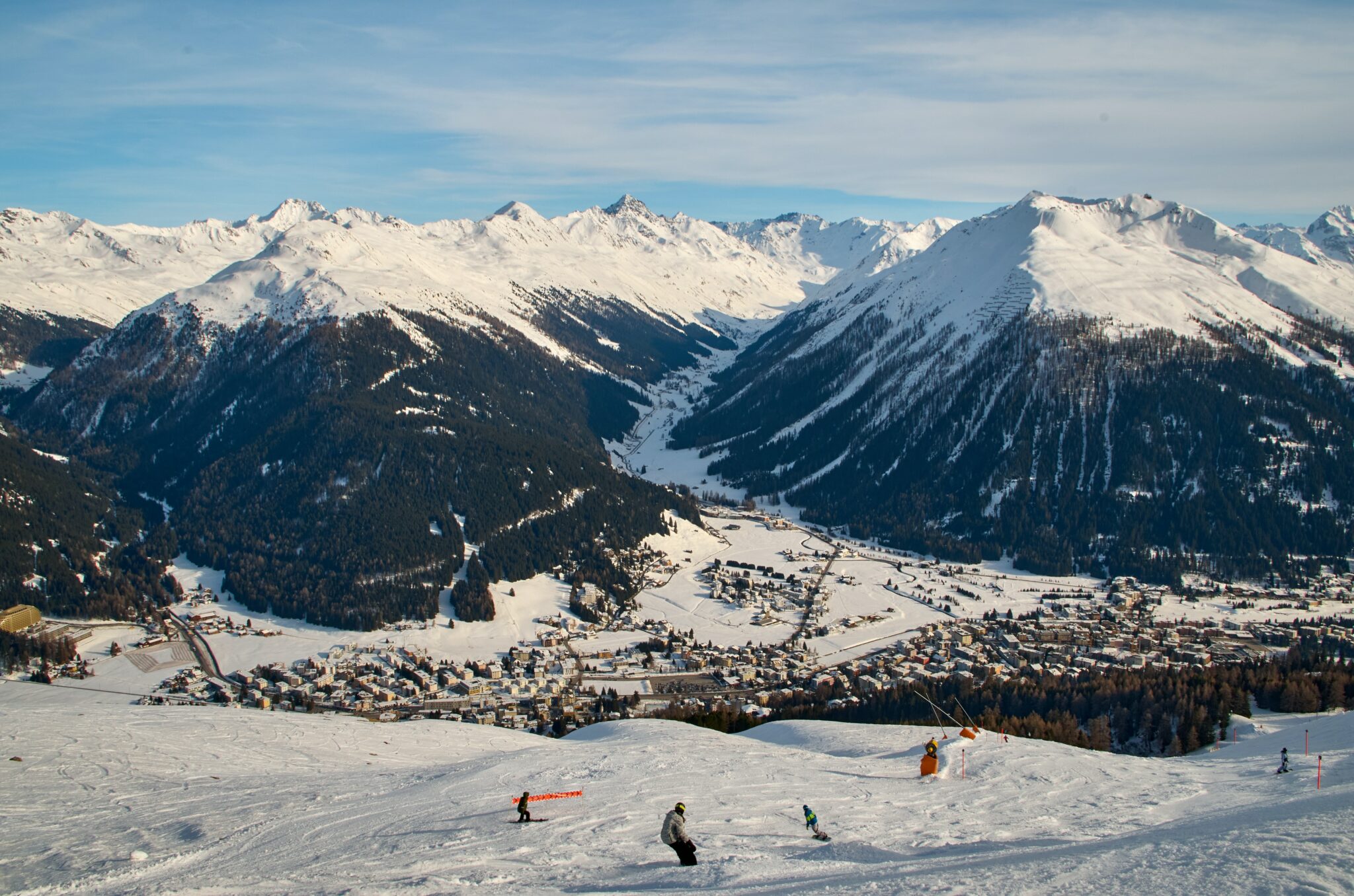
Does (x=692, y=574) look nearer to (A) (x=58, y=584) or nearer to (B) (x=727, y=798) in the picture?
(A) (x=58, y=584)

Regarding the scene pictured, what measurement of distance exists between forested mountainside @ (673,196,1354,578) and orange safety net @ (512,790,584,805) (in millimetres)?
111613

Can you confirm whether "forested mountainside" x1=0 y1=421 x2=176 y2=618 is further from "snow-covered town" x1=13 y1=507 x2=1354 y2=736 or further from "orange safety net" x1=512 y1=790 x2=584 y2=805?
"orange safety net" x1=512 y1=790 x2=584 y2=805

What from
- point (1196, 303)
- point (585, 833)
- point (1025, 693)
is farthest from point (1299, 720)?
point (1196, 303)

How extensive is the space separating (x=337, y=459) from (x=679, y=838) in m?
122

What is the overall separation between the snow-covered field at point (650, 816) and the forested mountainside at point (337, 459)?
2429 inches

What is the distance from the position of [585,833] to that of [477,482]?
109902 millimetres

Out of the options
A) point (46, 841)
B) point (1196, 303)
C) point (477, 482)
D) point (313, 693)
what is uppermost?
point (1196, 303)

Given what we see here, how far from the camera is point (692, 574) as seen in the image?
123 m

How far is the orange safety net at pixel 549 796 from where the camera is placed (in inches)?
1152

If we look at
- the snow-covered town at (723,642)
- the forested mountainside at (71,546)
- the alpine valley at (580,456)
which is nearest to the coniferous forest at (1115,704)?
the snow-covered town at (723,642)

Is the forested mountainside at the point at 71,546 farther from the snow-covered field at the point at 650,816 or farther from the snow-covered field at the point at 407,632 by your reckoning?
the snow-covered field at the point at 650,816

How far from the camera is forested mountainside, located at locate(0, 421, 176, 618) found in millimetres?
102000

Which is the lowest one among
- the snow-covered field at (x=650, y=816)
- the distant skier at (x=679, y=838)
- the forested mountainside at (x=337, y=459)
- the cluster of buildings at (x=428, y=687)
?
the cluster of buildings at (x=428, y=687)

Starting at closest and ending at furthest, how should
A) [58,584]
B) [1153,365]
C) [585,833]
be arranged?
[585,833], [58,584], [1153,365]
